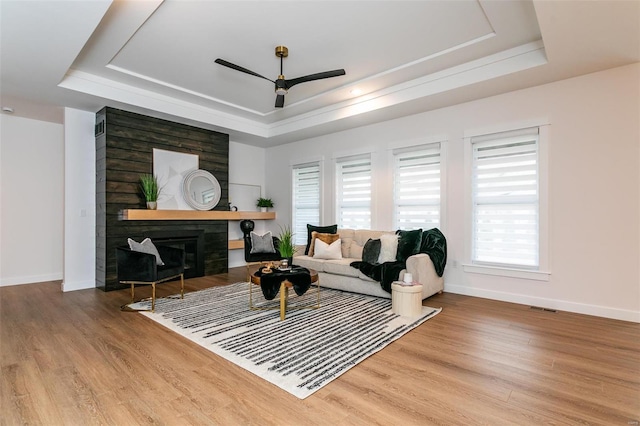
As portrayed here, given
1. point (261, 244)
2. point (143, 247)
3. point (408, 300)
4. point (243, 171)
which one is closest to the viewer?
point (408, 300)

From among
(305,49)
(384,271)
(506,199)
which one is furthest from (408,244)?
(305,49)

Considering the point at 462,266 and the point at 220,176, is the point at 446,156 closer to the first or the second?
the point at 462,266

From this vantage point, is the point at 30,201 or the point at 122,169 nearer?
the point at 122,169

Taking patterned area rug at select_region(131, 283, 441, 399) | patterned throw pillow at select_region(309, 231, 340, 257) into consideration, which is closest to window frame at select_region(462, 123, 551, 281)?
patterned area rug at select_region(131, 283, 441, 399)

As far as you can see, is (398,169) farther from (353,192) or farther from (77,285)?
(77,285)

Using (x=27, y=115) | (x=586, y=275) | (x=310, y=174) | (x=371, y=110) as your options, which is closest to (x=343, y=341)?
(x=586, y=275)

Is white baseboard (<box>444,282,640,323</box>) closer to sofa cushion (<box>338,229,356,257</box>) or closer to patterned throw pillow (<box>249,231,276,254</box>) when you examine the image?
sofa cushion (<box>338,229,356,257</box>)

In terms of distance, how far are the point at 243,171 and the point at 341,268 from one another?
3.67m

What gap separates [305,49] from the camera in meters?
3.68

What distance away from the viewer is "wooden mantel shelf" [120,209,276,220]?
16.1 feet

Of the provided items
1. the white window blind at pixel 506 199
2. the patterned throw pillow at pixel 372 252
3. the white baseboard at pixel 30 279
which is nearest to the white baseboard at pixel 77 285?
the white baseboard at pixel 30 279

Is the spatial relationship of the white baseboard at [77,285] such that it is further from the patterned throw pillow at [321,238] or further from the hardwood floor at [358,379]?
the patterned throw pillow at [321,238]

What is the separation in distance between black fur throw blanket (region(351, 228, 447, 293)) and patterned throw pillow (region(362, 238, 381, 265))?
0.17 metres

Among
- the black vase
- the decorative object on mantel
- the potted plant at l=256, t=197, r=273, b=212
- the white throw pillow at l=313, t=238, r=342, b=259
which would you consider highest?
the decorative object on mantel
